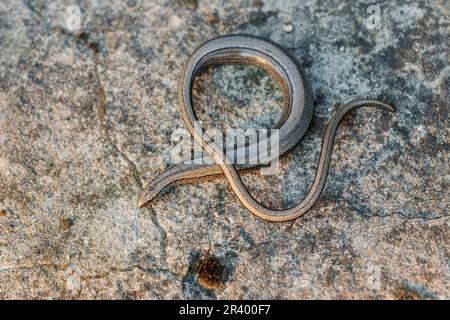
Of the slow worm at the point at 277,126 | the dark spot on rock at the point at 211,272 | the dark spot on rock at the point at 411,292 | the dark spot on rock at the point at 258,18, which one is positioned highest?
the dark spot on rock at the point at 258,18

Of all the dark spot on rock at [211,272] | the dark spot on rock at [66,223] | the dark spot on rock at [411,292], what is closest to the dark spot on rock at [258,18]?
the dark spot on rock at [211,272]

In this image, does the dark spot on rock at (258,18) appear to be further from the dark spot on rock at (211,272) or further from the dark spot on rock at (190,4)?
the dark spot on rock at (211,272)

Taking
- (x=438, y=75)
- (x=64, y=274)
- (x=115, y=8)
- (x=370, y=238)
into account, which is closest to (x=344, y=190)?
(x=370, y=238)

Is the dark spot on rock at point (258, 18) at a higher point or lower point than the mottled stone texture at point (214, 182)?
higher

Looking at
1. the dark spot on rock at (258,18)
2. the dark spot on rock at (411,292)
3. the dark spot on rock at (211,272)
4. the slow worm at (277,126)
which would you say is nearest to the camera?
the dark spot on rock at (411,292)

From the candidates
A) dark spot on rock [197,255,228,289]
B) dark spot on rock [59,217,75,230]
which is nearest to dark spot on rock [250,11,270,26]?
dark spot on rock [197,255,228,289]

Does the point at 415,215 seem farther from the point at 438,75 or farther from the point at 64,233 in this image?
the point at 64,233

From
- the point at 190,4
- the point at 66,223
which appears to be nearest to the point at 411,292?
the point at 66,223
